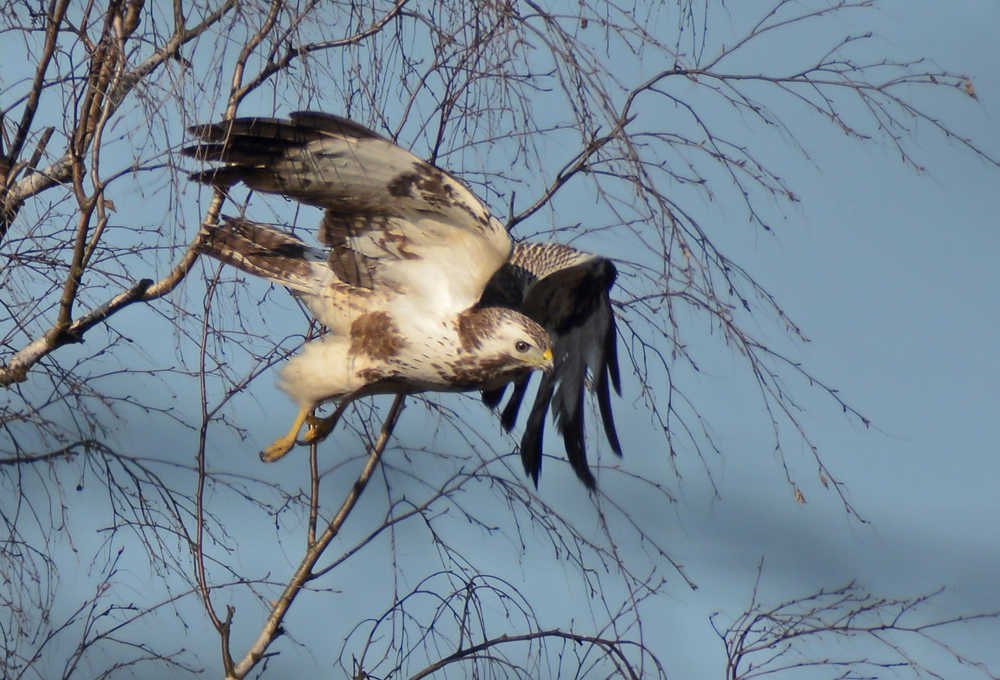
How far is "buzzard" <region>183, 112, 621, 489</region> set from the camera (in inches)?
95.4

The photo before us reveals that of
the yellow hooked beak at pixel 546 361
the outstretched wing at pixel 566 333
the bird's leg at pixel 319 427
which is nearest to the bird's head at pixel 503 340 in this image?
the yellow hooked beak at pixel 546 361

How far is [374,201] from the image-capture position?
2568 millimetres

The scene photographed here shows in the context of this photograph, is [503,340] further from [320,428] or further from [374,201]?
[320,428]

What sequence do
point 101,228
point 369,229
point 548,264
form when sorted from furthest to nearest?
1. point 548,264
2. point 369,229
3. point 101,228

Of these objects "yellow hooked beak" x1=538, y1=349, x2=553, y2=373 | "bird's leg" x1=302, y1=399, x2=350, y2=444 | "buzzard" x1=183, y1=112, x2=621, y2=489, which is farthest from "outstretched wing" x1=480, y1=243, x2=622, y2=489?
"bird's leg" x1=302, y1=399, x2=350, y2=444

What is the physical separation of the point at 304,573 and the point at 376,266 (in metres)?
0.84

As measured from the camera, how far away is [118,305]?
220 cm

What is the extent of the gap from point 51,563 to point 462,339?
1103 millimetres

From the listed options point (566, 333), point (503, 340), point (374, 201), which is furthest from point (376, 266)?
point (566, 333)

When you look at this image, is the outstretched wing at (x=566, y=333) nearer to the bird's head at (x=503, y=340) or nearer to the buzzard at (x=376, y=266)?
the buzzard at (x=376, y=266)

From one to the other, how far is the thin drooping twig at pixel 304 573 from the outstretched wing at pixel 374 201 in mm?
467

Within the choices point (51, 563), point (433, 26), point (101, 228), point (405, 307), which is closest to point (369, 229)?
point (405, 307)

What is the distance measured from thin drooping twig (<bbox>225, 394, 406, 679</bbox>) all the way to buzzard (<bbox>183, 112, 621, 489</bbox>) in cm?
28

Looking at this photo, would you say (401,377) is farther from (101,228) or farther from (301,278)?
(101,228)
